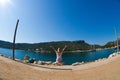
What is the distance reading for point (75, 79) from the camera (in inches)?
267

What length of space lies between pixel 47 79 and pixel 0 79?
6.69 feet

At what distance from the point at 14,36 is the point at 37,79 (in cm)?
693

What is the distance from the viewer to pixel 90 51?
77.4 meters

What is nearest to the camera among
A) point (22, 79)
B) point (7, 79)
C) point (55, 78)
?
point (7, 79)

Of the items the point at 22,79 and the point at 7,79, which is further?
the point at 22,79

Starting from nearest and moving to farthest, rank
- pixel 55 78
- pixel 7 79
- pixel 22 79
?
pixel 7 79 → pixel 22 79 → pixel 55 78

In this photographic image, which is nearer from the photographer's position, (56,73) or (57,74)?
(57,74)

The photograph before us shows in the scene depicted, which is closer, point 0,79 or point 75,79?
point 0,79

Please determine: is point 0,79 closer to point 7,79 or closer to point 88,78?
point 7,79

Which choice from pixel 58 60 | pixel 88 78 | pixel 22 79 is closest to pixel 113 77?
pixel 88 78

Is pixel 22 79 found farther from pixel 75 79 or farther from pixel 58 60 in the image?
pixel 58 60

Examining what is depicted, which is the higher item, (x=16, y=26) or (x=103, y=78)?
(x=16, y=26)

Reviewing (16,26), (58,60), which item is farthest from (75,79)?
(16,26)

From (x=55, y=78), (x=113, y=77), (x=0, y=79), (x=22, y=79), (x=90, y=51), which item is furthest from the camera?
(x=90, y=51)
